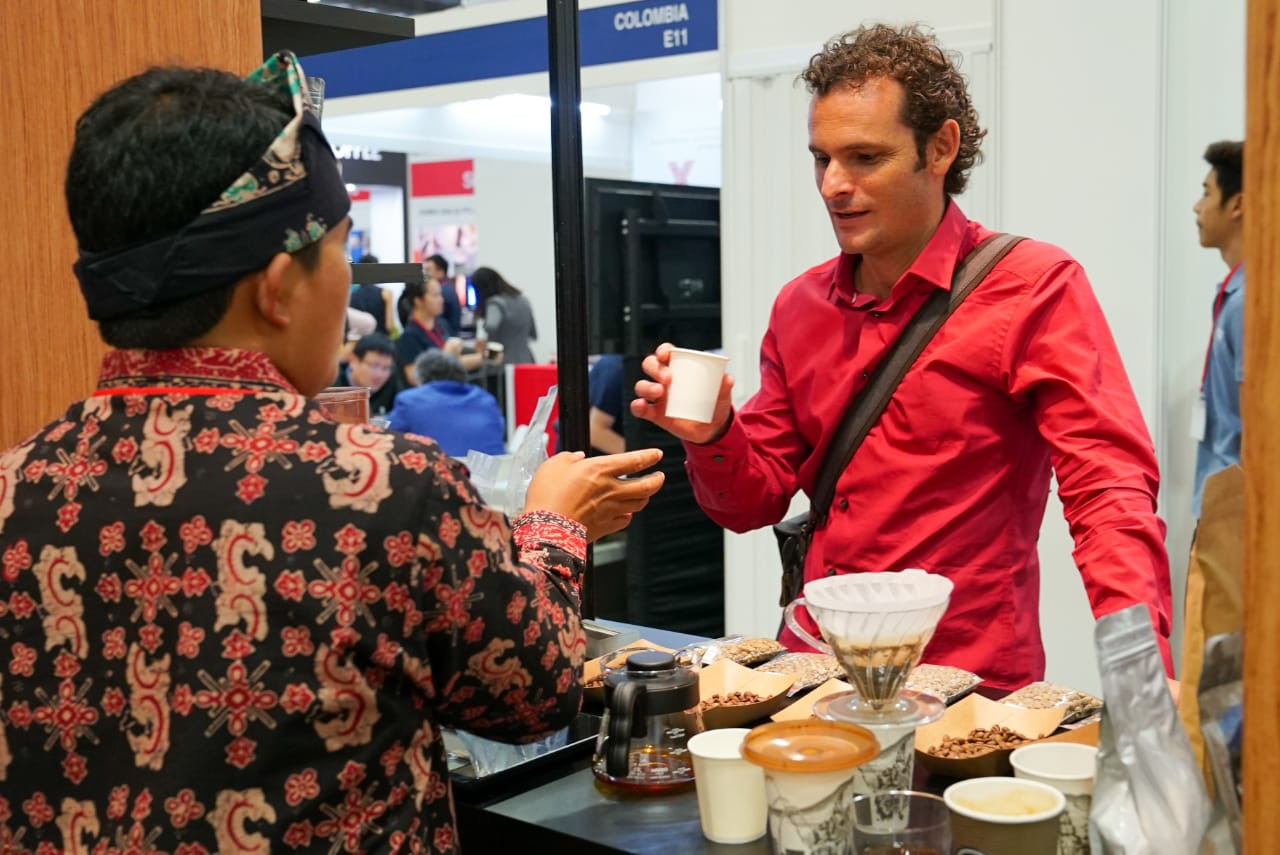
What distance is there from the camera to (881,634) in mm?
1270

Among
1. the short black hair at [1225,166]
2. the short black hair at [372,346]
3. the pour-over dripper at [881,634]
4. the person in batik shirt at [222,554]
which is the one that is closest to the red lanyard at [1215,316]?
the short black hair at [1225,166]

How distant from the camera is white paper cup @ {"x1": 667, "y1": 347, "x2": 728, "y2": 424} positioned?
180 cm

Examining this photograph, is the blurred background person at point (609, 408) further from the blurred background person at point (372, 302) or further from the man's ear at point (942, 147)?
the blurred background person at point (372, 302)

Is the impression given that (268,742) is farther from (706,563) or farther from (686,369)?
(706,563)

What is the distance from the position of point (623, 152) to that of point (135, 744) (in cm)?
1231

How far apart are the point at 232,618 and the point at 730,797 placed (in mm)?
563

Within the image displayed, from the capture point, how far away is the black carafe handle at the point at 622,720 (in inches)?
58.7

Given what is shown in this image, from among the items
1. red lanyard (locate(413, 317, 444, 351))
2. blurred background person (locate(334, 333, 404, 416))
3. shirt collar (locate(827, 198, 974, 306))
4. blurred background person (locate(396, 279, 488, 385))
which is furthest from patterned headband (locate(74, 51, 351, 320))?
red lanyard (locate(413, 317, 444, 351))

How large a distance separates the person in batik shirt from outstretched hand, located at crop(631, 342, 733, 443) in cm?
67

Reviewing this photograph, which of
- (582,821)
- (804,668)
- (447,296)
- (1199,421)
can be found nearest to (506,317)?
(447,296)

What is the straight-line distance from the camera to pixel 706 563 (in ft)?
16.6

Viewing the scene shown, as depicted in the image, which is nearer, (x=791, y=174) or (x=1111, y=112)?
(x=1111, y=112)

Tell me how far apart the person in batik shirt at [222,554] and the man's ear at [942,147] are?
4.27 feet

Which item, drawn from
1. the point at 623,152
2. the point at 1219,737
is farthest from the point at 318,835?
the point at 623,152
